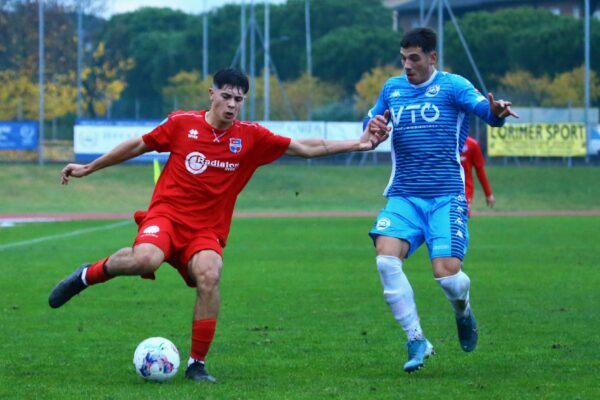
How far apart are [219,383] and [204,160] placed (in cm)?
162

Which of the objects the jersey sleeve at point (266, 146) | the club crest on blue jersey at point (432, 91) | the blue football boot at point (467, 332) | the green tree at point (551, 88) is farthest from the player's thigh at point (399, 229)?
the green tree at point (551, 88)

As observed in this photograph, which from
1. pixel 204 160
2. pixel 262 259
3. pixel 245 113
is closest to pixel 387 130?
pixel 204 160

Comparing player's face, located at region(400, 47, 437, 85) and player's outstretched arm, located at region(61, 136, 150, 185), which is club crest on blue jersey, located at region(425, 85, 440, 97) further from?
player's outstretched arm, located at region(61, 136, 150, 185)

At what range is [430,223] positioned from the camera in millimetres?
9023

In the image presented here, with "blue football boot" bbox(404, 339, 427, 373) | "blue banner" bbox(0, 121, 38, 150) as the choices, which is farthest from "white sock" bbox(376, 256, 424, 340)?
"blue banner" bbox(0, 121, 38, 150)

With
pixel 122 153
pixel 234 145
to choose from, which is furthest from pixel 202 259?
pixel 122 153

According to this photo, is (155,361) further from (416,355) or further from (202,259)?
(416,355)

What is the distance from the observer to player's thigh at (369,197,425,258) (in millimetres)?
8977

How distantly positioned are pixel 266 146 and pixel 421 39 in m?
1.34

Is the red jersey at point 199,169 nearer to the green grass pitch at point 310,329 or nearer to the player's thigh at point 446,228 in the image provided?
the green grass pitch at point 310,329

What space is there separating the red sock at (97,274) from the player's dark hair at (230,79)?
145cm

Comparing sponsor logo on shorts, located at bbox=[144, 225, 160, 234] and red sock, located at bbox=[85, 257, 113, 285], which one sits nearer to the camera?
sponsor logo on shorts, located at bbox=[144, 225, 160, 234]

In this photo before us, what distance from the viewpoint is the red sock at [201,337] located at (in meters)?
8.42

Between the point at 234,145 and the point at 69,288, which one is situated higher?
the point at 234,145
